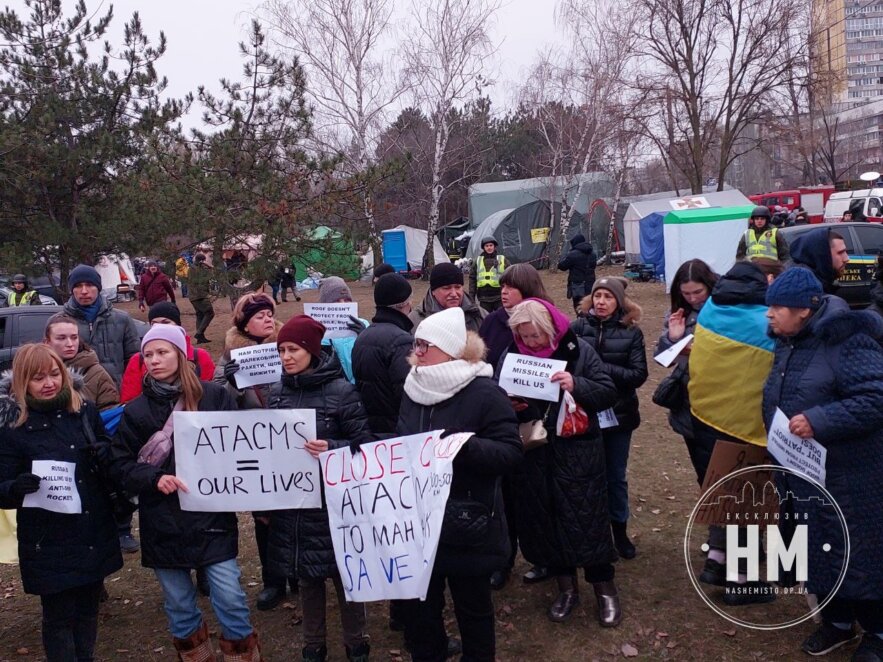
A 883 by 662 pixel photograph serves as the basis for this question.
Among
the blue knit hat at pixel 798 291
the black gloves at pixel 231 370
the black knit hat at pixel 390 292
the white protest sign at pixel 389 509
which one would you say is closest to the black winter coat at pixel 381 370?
the black knit hat at pixel 390 292

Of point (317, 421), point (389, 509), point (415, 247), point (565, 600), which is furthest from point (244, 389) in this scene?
point (415, 247)

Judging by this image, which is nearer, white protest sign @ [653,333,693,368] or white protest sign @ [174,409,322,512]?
white protest sign @ [174,409,322,512]

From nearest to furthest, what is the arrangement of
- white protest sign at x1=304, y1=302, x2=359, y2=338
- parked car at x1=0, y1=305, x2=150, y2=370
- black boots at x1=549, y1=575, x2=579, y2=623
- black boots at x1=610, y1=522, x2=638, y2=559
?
black boots at x1=549, y1=575, x2=579, y2=623 < black boots at x1=610, y1=522, x2=638, y2=559 < white protest sign at x1=304, y1=302, x2=359, y2=338 < parked car at x1=0, y1=305, x2=150, y2=370

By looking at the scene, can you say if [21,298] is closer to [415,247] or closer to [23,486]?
[23,486]

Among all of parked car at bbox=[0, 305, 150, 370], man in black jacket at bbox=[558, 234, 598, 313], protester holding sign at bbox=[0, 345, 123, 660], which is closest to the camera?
protester holding sign at bbox=[0, 345, 123, 660]

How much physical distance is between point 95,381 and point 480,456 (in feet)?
10.2

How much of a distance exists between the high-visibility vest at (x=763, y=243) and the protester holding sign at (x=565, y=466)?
9265 millimetres

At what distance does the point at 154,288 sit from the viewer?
47.5 feet

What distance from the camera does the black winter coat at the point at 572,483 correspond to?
418 centimetres

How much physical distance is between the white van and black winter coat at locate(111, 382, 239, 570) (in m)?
25.8

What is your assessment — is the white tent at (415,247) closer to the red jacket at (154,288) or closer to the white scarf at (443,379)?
the red jacket at (154,288)

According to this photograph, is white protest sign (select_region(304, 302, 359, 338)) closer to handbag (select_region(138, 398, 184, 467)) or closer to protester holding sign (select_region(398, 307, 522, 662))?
handbag (select_region(138, 398, 184, 467))

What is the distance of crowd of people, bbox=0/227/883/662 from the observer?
3438 mm

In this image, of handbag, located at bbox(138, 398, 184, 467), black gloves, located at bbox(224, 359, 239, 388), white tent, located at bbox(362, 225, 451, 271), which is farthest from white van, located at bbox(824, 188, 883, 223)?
handbag, located at bbox(138, 398, 184, 467)
